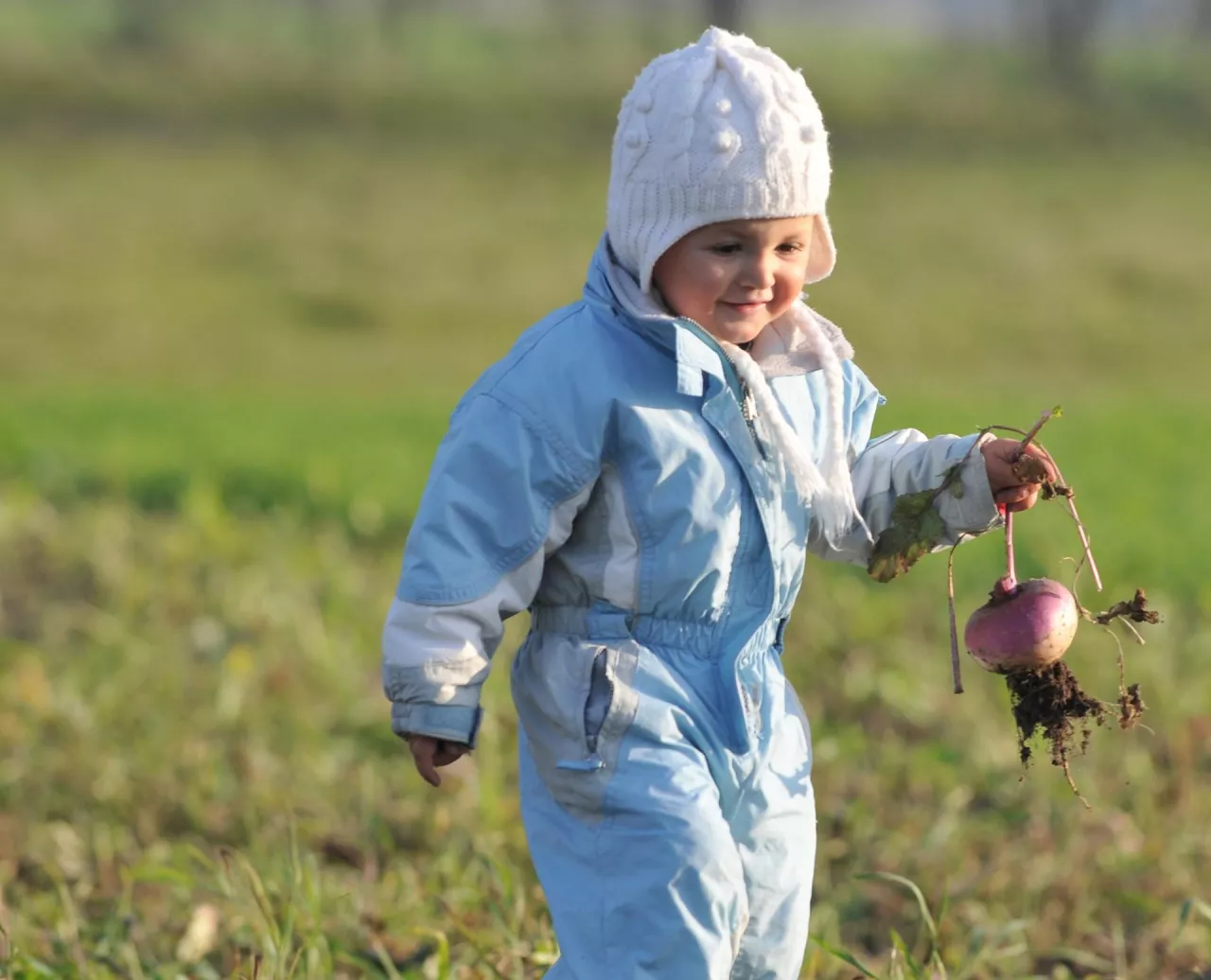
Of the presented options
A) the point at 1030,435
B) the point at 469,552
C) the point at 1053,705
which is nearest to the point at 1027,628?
the point at 1053,705

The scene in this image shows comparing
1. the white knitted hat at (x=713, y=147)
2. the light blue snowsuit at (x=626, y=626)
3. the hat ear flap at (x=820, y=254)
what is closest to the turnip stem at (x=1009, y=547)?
the light blue snowsuit at (x=626, y=626)

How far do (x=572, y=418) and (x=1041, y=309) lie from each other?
595 inches

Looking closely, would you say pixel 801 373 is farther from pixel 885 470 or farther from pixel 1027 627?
pixel 1027 627

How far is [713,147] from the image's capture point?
2910 millimetres

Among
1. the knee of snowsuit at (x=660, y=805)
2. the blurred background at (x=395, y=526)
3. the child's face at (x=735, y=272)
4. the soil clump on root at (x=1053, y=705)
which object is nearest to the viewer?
the knee of snowsuit at (x=660, y=805)

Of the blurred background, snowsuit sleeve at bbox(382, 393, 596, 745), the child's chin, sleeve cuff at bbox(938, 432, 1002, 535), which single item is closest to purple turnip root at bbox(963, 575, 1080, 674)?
sleeve cuff at bbox(938, 432, 1002, 535)

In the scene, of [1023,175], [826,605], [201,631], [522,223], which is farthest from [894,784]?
[1023,175]

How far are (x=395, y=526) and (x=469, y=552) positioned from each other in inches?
199

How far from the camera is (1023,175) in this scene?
23.8 metres

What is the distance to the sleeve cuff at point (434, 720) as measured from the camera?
288cm

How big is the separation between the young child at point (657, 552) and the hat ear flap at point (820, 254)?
0.12 meters

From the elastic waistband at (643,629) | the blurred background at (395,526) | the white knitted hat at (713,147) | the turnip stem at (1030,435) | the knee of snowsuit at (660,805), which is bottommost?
the blurred background at (395,526)

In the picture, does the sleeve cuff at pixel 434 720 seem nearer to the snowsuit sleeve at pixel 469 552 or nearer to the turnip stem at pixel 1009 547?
the snowsuit sleeve at pixel 469 552

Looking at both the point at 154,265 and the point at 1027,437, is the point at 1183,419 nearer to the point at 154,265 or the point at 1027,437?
the point at 1027,437
